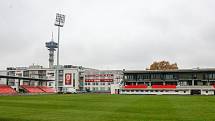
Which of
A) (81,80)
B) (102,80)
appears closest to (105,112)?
(102,80)

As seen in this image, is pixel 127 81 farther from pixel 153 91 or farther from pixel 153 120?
pixel 153 120

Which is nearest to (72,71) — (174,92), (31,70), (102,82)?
(102,82)

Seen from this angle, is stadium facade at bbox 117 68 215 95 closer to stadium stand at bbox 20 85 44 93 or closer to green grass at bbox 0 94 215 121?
stadium stand at bbox 20 85 44 93

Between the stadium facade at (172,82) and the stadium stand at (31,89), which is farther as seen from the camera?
the stadium stand at (31,89)

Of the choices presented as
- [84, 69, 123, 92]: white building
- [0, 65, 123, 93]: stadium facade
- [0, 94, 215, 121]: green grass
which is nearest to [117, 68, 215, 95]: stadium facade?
[84, 69, 123, 92]: white building

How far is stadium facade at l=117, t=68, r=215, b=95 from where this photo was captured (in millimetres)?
109438

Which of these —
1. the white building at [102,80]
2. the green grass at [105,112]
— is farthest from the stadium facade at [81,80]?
the green grass at [105,112]

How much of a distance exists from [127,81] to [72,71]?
2881cm

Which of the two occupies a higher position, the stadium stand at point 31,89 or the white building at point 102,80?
the white building at point 102,80

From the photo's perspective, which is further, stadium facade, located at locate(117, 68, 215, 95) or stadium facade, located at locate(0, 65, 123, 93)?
stadium facade, located at locate(0, 65, 123, 93)

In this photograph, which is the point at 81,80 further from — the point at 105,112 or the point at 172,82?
the point at 105,112

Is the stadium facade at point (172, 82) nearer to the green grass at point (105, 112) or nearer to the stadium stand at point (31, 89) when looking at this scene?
the stadium stand at point (31, 89)

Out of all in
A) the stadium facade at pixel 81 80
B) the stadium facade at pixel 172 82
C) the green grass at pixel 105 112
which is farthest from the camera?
the stadium facade at pixel 81 80

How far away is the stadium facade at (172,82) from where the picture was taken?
359 feet
